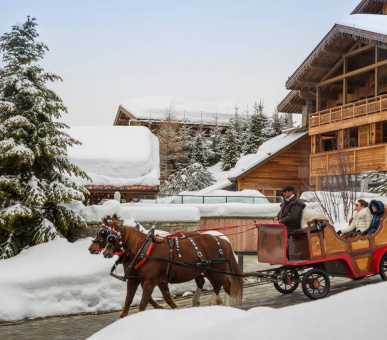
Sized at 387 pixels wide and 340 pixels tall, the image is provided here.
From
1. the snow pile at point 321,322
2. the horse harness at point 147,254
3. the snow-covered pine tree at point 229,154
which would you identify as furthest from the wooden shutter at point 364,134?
the snow pile at point 321,322

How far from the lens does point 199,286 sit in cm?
987

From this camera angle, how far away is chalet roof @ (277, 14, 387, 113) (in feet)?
84.0

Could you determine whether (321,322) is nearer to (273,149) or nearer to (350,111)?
(350,111)

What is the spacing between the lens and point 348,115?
28.3 metres

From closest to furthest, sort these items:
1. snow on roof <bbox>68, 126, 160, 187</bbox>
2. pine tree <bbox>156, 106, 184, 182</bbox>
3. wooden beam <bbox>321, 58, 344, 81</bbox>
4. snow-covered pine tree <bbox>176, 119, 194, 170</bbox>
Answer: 1. snow on roof <bbox>68, 126, 160, 187</bbox>
2. wooden beam <bbox>321, 58, 344, 81</bbox>
3. pine tree <bbox>156, 106, 184, 182</bbox>
4. snow-covered pine tree <bbox>176, 119, 194, 170</bbox>

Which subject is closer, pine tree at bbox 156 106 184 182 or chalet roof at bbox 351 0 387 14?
chalet roof at bbox 351 0 387 14

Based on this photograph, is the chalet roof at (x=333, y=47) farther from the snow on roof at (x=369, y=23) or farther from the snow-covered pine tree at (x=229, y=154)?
the snow-covered pine tree at (x=229, y=154)

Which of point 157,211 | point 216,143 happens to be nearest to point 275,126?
point 216,143

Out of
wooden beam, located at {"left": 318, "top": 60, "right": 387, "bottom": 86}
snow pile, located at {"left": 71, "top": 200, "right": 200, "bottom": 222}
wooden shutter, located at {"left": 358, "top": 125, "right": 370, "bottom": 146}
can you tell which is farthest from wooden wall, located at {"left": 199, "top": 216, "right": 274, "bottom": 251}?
wooden beam, located at {"left": 318, "top": 60, "right": 387, "bottom": 86}

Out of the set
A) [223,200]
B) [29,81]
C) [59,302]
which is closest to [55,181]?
[29,81]

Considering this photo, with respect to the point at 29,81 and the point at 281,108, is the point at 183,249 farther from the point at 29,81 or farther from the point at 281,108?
Answer: the point at 281,108

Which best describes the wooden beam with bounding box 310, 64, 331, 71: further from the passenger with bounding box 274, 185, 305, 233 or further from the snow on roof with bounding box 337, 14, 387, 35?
the passenger with bounding box 274, 185, 305, 233

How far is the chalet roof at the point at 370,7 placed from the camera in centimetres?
3113

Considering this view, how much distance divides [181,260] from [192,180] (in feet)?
96.5
